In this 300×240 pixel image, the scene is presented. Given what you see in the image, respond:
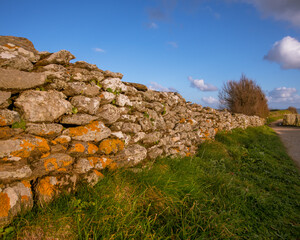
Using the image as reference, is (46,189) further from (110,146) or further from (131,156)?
(131,156)

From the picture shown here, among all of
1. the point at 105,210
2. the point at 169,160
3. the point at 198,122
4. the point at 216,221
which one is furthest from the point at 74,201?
the point at 198,122

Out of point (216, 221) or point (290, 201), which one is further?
point (290, 201)

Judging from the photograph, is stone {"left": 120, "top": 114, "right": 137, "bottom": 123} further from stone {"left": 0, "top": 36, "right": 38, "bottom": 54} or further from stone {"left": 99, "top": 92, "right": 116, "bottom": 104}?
stone {"left": 0, "top": 36, "right": 38, "bottom": 54}

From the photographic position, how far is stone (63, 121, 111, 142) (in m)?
2.68

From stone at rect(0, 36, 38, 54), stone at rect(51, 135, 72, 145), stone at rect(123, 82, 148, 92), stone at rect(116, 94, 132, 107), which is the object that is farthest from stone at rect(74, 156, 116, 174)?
stone at rect(0, 36, 38, 54)

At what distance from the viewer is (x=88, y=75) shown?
3051 millimetres

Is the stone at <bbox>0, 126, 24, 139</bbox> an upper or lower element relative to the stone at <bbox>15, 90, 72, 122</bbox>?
lower

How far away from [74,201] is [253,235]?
8.25 ft

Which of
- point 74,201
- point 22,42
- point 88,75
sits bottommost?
point 74,201

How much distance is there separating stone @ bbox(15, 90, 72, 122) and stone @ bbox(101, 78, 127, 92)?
82 cm

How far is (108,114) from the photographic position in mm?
3133

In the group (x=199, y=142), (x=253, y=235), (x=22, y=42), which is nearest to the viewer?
(x=253, y=235)

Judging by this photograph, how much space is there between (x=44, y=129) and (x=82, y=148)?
1.94 feet

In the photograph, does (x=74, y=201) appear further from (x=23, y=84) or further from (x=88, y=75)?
Result: (x=88, y=75)
